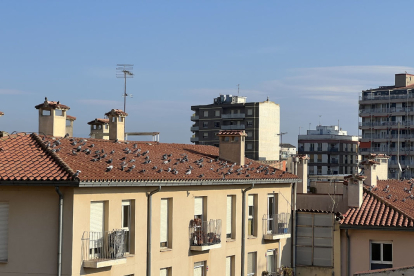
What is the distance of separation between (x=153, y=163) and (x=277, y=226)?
7.97 m

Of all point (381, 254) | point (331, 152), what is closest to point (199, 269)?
point (381, 254)

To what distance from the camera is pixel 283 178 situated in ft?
107

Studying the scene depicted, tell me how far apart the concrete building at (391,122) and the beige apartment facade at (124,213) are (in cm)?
8871

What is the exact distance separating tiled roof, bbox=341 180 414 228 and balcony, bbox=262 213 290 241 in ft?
9.64

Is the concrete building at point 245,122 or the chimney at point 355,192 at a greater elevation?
the concrete building at point 245,122

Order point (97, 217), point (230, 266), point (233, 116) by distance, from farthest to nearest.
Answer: point (233, 116), point (230, 266), point (97, 217)

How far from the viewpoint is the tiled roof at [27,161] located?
2148 cm

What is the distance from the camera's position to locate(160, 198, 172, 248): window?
26078mm

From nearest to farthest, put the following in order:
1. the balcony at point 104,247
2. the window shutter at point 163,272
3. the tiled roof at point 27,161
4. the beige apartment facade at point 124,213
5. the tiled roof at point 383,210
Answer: the tiled roof at point 27,161
the beige apartment facade at point 124,213
the balcony at point 104,247
the window shutter at point 163,272
the tiled roof at point 383,210

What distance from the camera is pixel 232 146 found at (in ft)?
111

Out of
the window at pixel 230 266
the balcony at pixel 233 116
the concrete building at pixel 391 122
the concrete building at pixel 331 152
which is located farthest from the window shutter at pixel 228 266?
the concrete building at pixel 331 152

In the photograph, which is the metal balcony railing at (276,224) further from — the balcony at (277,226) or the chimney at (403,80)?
the chimney at (403,80)

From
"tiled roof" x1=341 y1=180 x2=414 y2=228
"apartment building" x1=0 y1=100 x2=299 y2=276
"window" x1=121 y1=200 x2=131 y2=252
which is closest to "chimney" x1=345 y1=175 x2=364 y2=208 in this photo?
"tiled roof" x1=341 y1=180 x2=414 y2=228

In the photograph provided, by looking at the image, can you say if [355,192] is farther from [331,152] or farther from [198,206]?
[331,152]
